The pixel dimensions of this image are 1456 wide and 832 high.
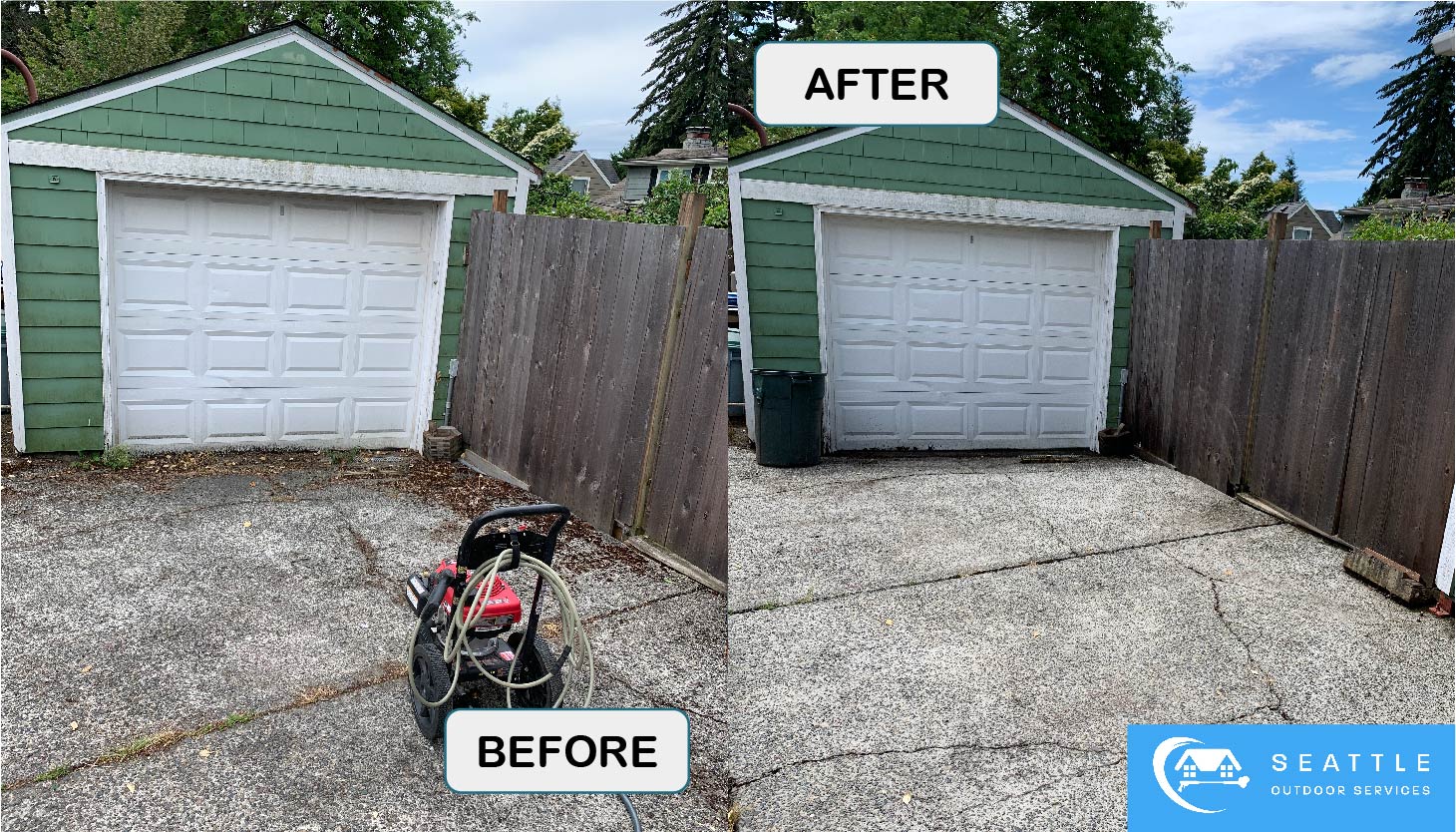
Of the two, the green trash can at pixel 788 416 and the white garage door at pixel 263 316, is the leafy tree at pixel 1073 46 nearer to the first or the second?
the green trash can at pixel 788 416

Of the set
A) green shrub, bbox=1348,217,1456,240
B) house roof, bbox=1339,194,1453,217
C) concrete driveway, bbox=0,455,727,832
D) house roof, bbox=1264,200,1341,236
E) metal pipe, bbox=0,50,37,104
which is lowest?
concrete driveway, bbox=0,455,727,832

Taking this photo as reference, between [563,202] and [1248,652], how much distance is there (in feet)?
11.3

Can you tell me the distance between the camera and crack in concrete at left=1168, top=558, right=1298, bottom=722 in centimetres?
315

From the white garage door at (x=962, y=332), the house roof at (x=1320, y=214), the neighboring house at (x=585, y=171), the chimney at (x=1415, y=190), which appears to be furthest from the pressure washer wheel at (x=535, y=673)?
the house roof at (x=1320, y=214)

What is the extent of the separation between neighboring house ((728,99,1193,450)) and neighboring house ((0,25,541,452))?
183cm

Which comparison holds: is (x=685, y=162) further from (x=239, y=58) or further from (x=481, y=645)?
(x=239, y=58)

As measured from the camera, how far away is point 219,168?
5742mm

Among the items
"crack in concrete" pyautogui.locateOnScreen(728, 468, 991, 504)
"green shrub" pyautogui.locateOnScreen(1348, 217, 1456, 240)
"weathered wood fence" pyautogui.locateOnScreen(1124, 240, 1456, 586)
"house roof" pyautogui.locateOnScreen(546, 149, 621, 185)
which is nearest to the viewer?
"house roof" pyautogui.locateOnScreen(546, 149, 621, 185)

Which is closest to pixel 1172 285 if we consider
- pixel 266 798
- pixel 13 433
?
pixel 266 798

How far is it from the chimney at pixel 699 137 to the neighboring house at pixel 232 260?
3.51m

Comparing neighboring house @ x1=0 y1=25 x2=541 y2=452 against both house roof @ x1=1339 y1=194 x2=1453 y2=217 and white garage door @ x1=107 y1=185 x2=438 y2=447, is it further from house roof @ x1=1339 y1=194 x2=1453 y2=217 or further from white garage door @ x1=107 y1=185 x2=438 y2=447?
house roof @ x1=1339 y1=194 x2=1453 y2=217

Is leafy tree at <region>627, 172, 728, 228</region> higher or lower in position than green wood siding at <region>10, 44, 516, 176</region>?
lower

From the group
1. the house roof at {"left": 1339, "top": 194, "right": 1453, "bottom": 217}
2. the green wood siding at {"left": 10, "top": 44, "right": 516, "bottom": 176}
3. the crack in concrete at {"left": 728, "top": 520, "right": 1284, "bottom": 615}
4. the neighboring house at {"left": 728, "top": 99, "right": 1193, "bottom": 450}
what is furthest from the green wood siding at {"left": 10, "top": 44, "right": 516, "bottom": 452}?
the house roof at {"left": 1339, "top": 194, "right": 1453, "bottom": 217}

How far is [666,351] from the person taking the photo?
4.07 metres
